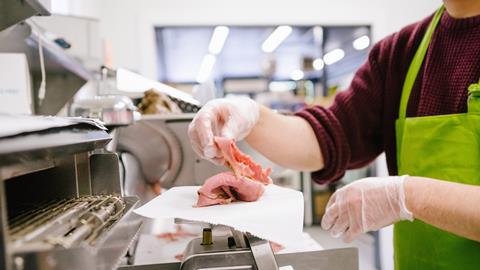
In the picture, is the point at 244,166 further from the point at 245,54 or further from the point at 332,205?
the point at 245,54

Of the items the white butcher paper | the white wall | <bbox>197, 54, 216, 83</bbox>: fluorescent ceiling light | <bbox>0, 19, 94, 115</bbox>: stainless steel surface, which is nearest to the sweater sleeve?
the white butcher paper

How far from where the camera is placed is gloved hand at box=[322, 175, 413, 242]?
2.50ft

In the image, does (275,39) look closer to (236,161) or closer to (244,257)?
(236,161)

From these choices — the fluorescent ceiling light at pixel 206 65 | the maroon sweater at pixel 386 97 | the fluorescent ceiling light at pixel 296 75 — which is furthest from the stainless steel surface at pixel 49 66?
the fluorescent ceiling light at pixel 296 75

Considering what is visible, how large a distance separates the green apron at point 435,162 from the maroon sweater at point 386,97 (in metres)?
0.04

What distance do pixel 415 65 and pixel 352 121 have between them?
251mm

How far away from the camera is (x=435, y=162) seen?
3.03 ft

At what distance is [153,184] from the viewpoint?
1138mm

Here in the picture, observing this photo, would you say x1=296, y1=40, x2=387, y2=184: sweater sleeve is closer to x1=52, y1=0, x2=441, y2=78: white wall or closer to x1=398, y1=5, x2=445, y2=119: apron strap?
x1=398, y1=5, x2=445, y2=119: apron strap

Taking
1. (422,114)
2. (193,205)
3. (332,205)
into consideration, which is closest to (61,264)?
(193,205)

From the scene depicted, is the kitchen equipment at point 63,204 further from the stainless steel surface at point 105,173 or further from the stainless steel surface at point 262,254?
the stainless steel surface at point 262,254

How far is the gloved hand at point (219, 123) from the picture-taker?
0.83 m

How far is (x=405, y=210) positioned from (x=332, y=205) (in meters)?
0.15

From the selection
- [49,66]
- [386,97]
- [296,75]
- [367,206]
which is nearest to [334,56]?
[296,75]
